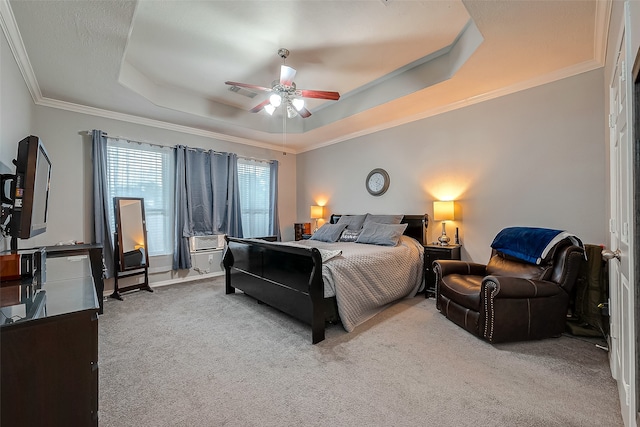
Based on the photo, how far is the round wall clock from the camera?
460 cm

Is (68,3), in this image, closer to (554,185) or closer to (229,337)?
(229,337)

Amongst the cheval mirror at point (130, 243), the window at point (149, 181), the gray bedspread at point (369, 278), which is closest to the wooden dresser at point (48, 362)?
the gray bedspread at point (369, 278)

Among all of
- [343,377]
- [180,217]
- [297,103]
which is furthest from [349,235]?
[180,217]

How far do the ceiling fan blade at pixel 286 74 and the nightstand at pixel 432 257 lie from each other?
9.00 ft

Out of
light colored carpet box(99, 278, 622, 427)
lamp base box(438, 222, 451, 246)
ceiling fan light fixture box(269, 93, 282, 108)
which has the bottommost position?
light colored carpet box(99, 278, 622, 427)

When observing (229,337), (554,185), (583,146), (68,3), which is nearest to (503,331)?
(554,185)

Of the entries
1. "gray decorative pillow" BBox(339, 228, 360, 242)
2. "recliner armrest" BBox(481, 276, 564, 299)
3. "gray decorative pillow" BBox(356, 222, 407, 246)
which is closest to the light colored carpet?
"recliner armrest" BBox(481, 276, 564, 299)

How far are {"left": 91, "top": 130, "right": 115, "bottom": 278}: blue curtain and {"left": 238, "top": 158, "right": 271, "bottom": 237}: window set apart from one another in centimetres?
212

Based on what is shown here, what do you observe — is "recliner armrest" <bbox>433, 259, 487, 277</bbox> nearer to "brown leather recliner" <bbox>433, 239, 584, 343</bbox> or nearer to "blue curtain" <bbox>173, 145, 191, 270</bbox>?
"brown leather recliner" <bbox>433, 239, 584, 343</bbox>

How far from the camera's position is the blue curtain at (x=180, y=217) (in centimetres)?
452

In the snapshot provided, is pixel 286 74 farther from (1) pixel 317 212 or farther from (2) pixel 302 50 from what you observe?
(1) pixel 317 212

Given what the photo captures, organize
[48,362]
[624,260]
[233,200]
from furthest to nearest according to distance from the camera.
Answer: [233,200] < [624,260] < [48,362]

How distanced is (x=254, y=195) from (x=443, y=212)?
3.62 m

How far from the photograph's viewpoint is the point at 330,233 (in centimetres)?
446
